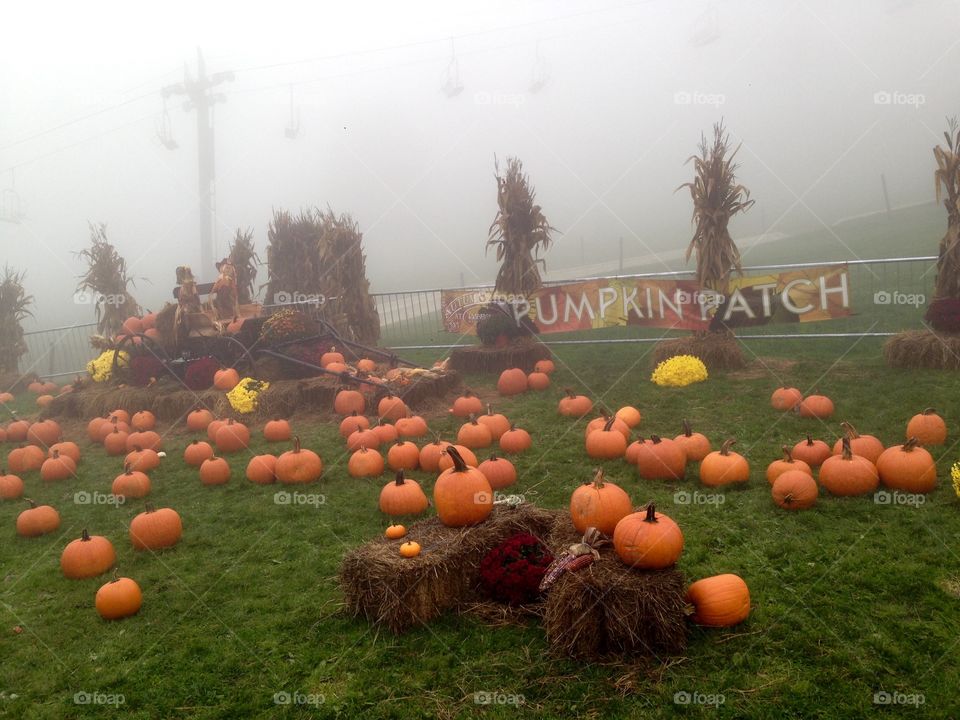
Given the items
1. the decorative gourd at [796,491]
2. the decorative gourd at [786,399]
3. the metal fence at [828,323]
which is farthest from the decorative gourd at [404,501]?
the metal fence at [828,323]

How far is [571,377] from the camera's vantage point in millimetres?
12844

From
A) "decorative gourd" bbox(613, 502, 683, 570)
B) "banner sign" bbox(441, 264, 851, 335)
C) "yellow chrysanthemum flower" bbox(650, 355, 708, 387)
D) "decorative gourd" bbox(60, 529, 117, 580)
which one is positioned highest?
"banner sign" bbox(441, 264, 851, 335)

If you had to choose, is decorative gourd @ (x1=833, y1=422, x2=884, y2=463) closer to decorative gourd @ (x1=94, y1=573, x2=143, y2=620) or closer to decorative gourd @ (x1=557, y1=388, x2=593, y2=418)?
decorative gourd @ (x1=557, y1=388, x2=593, y2=418)

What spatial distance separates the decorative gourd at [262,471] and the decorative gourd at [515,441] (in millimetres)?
→ 2890

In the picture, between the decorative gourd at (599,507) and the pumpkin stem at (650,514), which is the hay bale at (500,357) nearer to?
the decorative gourd at (599,507)

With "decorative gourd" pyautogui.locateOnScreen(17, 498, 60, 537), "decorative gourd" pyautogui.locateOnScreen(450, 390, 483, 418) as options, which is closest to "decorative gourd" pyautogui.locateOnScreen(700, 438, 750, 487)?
"decorative gourd" pyautogui.locateOnScreen(450, 390, 483, 418)

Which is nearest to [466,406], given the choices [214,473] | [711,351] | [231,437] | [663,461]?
[231,437]

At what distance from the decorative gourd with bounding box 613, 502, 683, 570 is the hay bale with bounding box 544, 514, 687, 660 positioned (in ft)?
0.29

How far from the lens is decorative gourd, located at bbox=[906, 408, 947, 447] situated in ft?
24.4

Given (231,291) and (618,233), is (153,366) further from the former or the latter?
(618,233)

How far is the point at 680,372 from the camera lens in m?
11.6

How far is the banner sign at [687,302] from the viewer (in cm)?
1284

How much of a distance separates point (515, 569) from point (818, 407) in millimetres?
5828

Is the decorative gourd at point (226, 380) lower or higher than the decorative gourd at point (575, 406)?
higher
